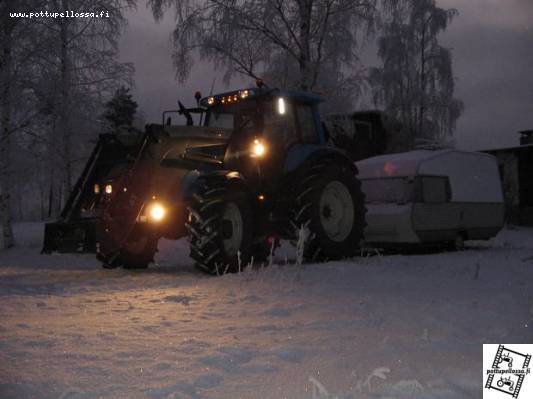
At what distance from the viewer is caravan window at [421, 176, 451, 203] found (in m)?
9.81

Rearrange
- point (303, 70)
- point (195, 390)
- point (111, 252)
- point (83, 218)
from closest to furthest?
point (195, 390)
point (111, 252)
point (83, 218)
point (303, 70)

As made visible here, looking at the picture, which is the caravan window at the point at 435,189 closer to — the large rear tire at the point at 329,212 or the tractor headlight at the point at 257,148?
the large rear tire at the point at 329,212

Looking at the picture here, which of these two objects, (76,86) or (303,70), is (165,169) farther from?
(76,86)

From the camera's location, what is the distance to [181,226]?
7.12m

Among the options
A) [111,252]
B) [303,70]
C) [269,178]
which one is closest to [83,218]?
[111,252]

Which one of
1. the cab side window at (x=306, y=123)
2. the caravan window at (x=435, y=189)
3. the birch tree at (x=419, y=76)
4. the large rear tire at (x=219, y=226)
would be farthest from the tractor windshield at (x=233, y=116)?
the birch tree at (x=419, y=76)

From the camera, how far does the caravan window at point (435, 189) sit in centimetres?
981

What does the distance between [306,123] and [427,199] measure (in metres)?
2.95

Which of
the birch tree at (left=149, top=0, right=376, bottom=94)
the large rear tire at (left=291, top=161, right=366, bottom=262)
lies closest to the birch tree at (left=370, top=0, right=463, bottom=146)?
the birch tree at (left=149, top=0, right=376, bottom=94)

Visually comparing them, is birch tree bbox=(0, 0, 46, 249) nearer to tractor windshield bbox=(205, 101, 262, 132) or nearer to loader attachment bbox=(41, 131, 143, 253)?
loader attachment bbox=(41, 131, 143, 253)

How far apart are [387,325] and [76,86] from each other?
13.5 meters

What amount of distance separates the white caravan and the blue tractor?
1461 mm

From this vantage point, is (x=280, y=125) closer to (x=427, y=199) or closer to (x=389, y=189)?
(x=389, y=189)

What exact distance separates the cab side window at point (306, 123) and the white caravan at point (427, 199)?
2370 mm
